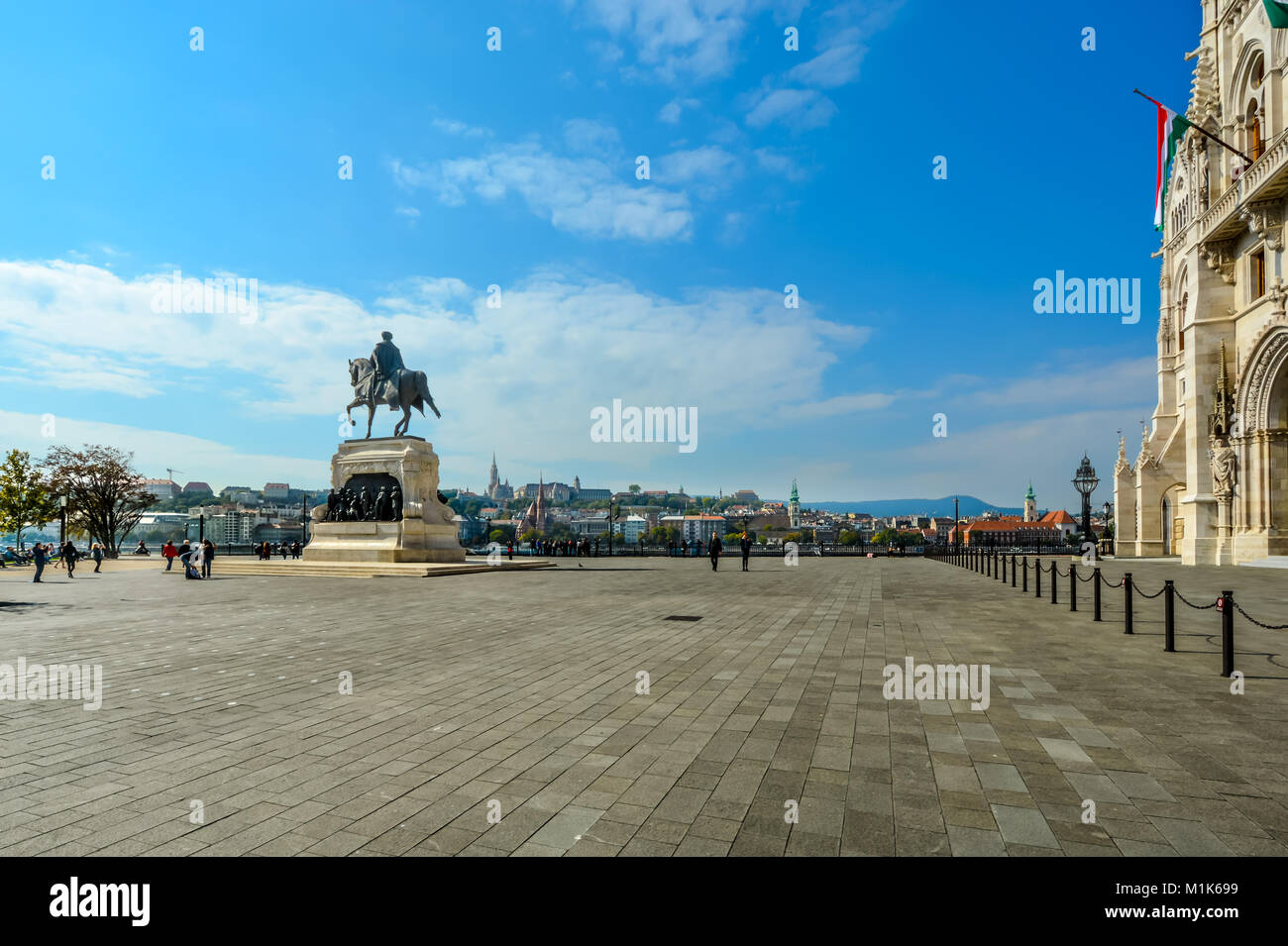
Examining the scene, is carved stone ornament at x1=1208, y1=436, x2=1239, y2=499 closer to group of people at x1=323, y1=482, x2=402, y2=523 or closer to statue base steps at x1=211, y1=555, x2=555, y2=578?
statue base steps at x1=211, y1=555, x2=555, y2=578

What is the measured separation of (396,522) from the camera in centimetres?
2617

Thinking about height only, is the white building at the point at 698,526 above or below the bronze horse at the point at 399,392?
below

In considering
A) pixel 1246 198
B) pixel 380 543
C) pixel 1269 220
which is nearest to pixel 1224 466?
pixel 1269 220

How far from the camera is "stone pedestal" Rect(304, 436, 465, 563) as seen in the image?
1017 inches

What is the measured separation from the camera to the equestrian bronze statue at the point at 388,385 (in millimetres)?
28391

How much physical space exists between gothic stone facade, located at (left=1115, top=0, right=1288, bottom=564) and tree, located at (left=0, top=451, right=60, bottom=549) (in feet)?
185

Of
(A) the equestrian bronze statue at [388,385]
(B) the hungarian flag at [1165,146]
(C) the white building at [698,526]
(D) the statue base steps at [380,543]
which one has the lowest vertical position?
(C) the white building at [698,526]

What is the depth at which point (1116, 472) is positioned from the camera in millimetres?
43656

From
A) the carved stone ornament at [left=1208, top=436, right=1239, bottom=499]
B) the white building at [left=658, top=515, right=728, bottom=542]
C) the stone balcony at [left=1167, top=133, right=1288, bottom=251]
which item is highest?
the stone balcony at [left=1167, top=133, right=1288, bottom=251]

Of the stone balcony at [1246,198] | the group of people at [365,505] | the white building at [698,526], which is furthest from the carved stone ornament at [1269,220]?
the white building at [698,526]

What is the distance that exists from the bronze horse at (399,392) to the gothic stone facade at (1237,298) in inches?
1282

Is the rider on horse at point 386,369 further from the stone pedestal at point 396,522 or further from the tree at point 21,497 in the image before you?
the tree at point 21,497

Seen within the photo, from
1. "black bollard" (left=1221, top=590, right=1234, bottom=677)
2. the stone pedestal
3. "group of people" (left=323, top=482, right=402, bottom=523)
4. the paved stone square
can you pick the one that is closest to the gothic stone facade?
the paved stone square
